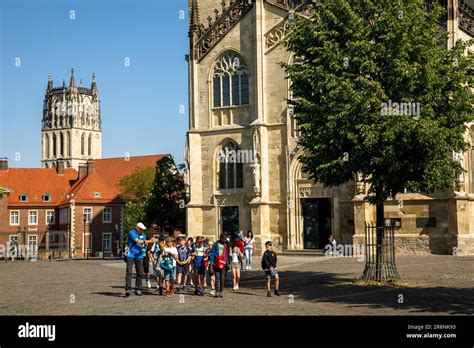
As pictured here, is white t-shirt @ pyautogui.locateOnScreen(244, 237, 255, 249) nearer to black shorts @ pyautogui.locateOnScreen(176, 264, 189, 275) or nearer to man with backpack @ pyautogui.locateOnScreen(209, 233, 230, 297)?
black shorts @ pyautogui.locateOnScreen(176, 264, 189, 275)

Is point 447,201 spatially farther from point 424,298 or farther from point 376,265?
point 424,298

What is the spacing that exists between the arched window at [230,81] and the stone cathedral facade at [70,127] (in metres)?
132

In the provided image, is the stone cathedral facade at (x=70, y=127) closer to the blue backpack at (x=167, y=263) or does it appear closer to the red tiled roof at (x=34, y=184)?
the red tiled roof at (x=34, y=184)

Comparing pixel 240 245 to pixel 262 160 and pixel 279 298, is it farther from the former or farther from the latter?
pixel 262 160

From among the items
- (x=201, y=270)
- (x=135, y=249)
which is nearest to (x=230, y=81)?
(x=201, y=270)

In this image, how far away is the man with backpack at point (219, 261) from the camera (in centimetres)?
2011

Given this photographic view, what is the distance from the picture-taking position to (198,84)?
44.4m

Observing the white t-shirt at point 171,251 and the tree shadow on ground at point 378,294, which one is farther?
the white t-shirt at point 171,251

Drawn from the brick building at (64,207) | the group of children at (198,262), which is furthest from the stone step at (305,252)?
the brick building at (64,207)

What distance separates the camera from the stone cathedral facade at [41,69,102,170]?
6791 inches

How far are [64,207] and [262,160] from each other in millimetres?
54523

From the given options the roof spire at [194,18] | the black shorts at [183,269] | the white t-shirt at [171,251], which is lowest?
the black shorts at [183,269]

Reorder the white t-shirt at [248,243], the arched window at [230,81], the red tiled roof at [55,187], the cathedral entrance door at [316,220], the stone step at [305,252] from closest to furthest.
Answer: the white t-shirt at [248,243], the stone step at [305,252], the cathedral entrance door at [316,220], the arched window at [230,81], the red tiled roof at [55,187]

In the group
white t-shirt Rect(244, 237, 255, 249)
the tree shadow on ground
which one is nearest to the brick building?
white t-shirt Rect(244, 237, 255, 249)
